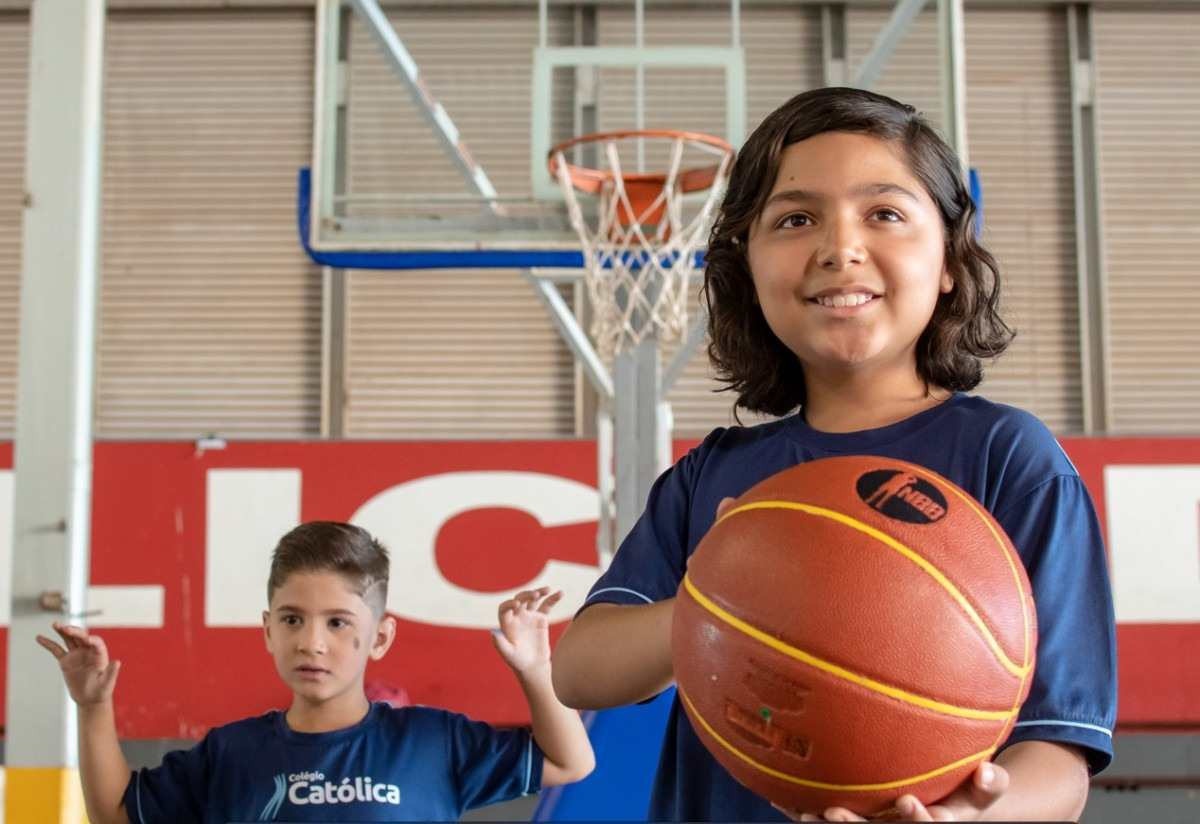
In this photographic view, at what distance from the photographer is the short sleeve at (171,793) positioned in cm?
215

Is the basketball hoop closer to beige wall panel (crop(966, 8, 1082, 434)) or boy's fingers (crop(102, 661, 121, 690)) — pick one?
boy's fingers (crop(102, 661, 121, 690))

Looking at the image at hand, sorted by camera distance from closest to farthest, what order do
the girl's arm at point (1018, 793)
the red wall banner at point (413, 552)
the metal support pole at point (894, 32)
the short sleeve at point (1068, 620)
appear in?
the girl's arm at point (1018, 793)
the short sleeve at point (1068, 620)
the metal support pole at point (894, 32)
the red wall banner at point (413, 552)

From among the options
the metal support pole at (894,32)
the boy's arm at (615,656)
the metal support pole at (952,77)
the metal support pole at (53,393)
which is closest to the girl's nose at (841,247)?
the boy's arm at (615,656)

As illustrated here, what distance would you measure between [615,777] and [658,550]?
75.3 inches

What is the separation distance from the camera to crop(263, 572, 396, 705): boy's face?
2174 mm

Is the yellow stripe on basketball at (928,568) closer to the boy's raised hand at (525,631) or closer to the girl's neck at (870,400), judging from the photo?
the girl's neck at (870,400)

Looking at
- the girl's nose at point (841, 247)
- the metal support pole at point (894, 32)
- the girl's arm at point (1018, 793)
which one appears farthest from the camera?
the metal support pole at point (894, 32)

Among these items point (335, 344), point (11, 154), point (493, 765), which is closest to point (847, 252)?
point (493, 765)

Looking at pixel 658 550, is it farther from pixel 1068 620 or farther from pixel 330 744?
pixel 330 744

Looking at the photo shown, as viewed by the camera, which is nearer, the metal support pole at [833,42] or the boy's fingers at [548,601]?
the boy's fingers at [548,601]

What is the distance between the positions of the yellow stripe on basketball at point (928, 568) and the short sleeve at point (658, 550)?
0.31m

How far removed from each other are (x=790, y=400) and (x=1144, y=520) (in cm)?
558

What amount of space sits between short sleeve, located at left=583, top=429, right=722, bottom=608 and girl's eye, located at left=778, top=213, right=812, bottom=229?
0.25 metres

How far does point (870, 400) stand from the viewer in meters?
1.30
